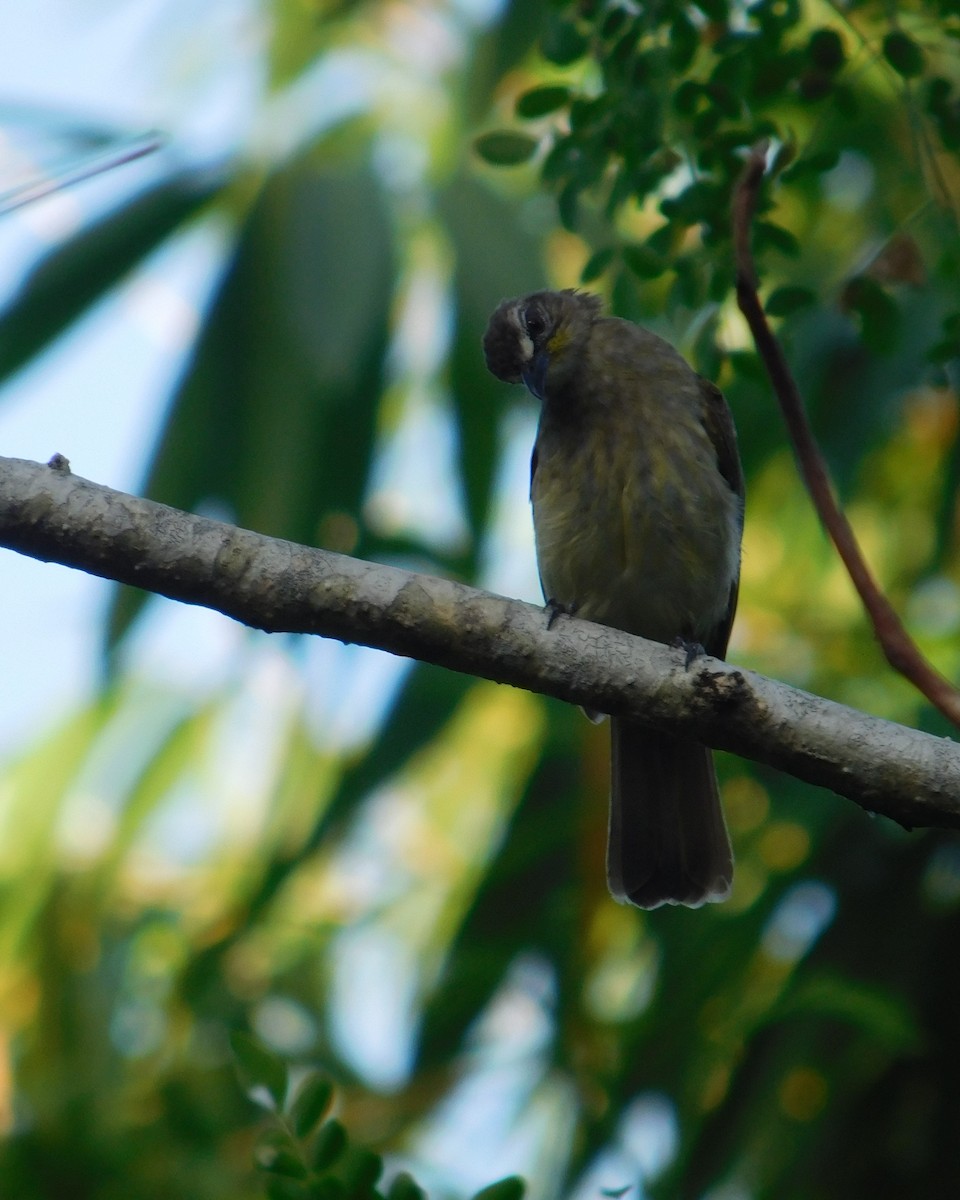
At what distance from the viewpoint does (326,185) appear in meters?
4.32

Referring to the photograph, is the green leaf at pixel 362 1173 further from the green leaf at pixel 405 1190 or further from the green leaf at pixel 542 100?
the green leaf at pixel 542 100

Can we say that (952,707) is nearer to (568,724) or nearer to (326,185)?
(568,724)

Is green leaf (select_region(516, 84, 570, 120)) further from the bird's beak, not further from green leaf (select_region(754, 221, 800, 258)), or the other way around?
the bird's beak

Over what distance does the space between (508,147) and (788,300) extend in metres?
0.65

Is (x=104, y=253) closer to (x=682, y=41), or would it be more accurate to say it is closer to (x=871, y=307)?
(x=682, y=41)

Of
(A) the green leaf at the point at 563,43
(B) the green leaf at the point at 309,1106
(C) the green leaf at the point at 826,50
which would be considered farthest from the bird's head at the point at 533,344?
(B) the green leaf at the point at 309,1106

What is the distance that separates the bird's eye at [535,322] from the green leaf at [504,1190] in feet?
7.82

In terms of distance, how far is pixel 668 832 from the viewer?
3764 millimetres

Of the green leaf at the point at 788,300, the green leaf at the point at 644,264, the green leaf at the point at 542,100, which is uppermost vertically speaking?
the green leaf at the point at 542,100

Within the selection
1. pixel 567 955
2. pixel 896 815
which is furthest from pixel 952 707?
pixel 567 955

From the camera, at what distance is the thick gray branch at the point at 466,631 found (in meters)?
2.33

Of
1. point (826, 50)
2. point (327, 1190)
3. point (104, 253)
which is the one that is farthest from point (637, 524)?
point (327, 1190)

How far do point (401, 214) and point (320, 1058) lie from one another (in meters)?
2.49

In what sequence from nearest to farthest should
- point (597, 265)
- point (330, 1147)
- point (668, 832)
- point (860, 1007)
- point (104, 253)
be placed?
point (330, 1147)
point (597, 265)
point (860, 1007)
point (668, 832)
point (104, 253)
